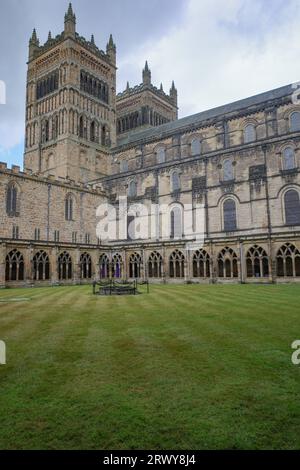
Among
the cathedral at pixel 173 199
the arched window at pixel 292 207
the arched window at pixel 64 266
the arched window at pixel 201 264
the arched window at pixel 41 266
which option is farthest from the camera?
the arched window at pixel 64 266

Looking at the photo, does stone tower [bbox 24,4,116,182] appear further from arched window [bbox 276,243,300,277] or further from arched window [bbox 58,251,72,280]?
arched window [bbox 276,243,300,277]

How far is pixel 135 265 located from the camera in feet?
127

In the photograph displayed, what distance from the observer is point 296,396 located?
432 cm

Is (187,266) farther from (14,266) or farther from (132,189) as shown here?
(14,266)

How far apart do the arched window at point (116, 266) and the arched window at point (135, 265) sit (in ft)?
4.84

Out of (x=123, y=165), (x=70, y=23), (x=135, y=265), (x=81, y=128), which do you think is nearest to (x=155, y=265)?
(x=135, y=265)

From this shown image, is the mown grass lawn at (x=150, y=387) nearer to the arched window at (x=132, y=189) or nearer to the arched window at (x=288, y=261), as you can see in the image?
the arched window at (x=288, y=261)

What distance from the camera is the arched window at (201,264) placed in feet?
109

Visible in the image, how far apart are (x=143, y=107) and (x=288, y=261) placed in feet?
169

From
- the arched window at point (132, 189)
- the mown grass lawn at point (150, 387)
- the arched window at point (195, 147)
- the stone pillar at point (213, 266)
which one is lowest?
the mown grass lawn at point (150, 387)

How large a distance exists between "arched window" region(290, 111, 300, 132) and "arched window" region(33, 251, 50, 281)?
29.9 m

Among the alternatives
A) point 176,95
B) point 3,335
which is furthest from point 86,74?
point 3,335

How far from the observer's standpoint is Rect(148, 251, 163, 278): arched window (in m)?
36.5

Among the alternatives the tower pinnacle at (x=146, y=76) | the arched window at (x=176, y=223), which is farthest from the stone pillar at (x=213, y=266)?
the tower pinnacle at (x=146, y=76)
